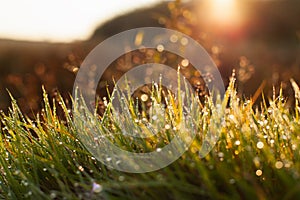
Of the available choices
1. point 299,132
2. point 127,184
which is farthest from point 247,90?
point 127,184

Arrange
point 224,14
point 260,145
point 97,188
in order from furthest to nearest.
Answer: point 224,14 < point 260,145 < point 97,188

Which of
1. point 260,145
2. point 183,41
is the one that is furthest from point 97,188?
point 183,41

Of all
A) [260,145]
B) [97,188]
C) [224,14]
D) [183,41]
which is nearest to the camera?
[97,188]

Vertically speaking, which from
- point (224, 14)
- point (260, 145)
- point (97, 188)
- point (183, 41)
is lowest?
point (97, 188)

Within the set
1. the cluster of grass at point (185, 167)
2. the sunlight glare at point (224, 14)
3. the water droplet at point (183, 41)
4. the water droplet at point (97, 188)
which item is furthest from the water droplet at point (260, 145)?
the sunlight glare at point (224, 14)

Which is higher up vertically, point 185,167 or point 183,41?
point 183,41

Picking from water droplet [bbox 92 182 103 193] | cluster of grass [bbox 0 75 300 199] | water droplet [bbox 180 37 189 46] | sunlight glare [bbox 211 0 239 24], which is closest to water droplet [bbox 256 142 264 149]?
cluster of grass [bbox 0 75 300 199]

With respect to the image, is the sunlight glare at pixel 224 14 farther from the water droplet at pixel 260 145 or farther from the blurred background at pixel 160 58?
the water droplet at pixel 260 145

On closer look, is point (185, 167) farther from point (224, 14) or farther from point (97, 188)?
point (224, 14)

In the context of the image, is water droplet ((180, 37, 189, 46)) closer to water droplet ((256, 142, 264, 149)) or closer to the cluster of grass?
the cluster of grass
